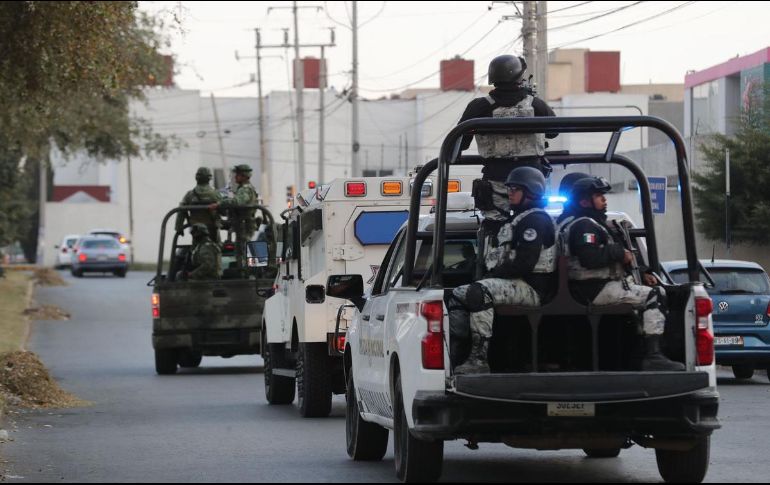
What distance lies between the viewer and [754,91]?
113ft

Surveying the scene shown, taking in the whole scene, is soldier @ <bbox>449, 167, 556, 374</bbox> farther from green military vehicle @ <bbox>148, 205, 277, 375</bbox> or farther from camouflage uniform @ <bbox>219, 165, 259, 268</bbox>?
green military vehicle @ <bbox>148, 205, 277, 375</bbox>

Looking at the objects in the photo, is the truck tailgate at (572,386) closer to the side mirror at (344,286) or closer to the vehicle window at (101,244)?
the side mirror at (344,286)

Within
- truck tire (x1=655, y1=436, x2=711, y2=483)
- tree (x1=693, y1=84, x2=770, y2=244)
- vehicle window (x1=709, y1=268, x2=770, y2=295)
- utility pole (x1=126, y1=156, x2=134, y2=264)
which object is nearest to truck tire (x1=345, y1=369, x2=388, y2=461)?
truck tire (x1=655, y1=436, x2=711, y2=483)

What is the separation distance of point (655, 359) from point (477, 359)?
3.52 ft

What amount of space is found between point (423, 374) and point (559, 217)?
154 cm

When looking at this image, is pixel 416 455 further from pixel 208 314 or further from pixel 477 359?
pixel 208 314

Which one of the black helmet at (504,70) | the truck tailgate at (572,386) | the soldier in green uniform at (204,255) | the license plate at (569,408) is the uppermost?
the black helmet at (504,70)

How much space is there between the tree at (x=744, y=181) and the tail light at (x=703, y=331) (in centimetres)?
1890

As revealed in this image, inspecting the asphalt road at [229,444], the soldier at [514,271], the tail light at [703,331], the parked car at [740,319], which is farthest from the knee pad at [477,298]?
the parked car at [740,319]

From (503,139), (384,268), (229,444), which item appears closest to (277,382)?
(229,444)

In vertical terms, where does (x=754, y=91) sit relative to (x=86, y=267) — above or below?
above

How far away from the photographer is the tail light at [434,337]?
8.86 meters

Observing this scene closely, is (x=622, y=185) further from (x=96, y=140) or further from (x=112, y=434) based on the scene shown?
(x=112, y=434)

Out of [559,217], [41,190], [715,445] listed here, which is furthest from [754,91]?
[41,190]
